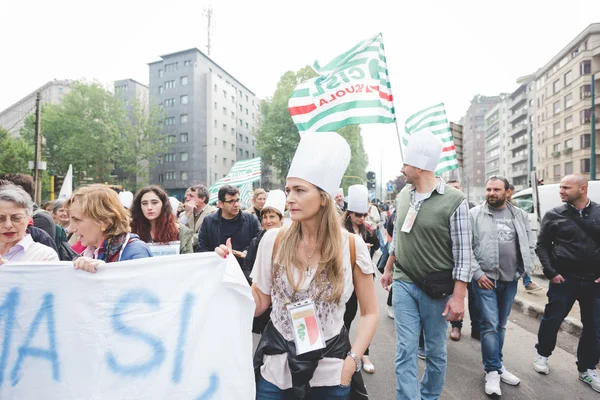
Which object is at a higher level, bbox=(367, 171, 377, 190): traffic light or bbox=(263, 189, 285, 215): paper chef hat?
bbox=(367, 171, 377, 190): traffic light

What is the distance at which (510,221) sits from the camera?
12.3 ft

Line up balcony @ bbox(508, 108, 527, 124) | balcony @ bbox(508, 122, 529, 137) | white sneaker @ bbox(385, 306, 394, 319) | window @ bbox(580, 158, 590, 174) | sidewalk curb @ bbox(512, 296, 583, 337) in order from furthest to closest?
balcony @ bbox(508, 122, 529, 137), balcony @ bbox(508, 108, 527, 124), window @ bbox(580, 158, 590, 174), white sneaker @ bbox(385, 306, 394, 319), sidewalk curb @ bbox(512, 296, 583, 337)

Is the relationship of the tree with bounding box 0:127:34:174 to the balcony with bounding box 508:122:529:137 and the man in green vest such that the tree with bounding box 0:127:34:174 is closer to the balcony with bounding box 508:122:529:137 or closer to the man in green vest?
the man in green vest

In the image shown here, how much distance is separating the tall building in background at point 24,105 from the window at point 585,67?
2979 inches

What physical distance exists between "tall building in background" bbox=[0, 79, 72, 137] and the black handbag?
74058 mm

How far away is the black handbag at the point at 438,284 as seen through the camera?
2.74 metres

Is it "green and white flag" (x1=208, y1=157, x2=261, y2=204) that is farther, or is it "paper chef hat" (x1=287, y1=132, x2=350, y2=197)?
"green and white flag" (x1=208, y1=157, x2=261, y2=204)

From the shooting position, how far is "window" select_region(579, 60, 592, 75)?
134ft

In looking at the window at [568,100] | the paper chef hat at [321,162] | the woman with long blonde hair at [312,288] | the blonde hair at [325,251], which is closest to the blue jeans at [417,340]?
the woman with long blonde hair at [312,288]

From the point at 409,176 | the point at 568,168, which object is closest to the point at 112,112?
the point at 409,176

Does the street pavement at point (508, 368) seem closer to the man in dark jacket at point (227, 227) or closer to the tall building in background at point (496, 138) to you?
the man in dark jacket at point (227, 227)

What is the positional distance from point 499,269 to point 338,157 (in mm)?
2682

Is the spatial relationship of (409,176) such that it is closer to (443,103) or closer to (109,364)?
(109,364)

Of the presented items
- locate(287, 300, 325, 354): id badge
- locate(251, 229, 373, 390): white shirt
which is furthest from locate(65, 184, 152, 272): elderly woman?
locate(287, 300, 325, 354): id badge
